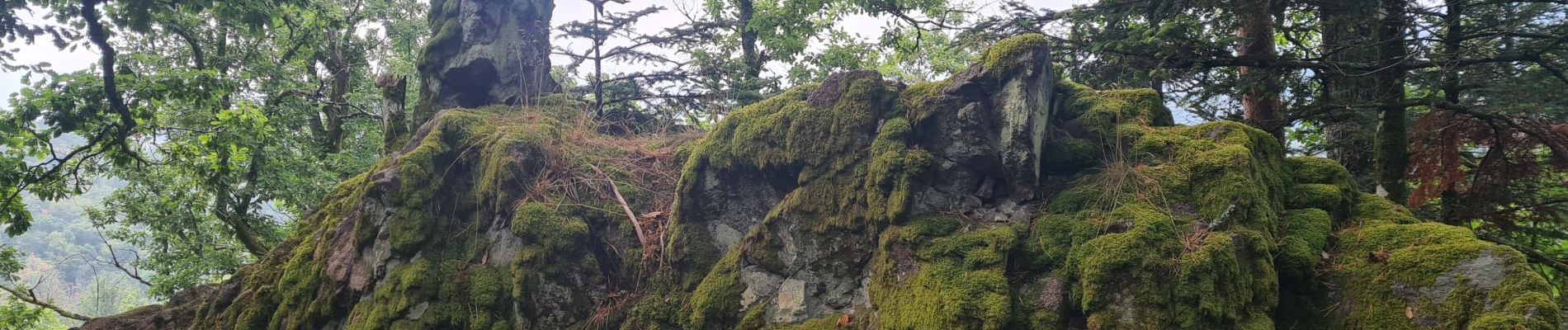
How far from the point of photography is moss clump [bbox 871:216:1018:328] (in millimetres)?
4168

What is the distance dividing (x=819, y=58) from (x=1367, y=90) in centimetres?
773

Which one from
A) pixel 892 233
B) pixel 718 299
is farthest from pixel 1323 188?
pixel 718 299

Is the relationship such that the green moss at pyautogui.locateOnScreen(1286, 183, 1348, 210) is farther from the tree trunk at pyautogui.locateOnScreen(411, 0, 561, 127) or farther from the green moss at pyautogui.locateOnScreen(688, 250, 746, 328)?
the tree trunk at pyautogui.locateOnScreen(411, 0, 561, 127)

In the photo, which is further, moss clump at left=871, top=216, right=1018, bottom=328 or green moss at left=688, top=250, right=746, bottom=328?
green moss at left=688, top=250, right=746, bottom=328

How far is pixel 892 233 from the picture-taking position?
4914mm

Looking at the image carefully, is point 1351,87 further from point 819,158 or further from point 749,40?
point 749,40

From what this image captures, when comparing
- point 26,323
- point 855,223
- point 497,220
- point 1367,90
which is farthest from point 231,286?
point 1367,90

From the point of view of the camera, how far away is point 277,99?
11.9m

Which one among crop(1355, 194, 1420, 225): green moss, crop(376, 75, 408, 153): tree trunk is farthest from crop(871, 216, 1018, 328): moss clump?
crop(376, 75, 408, 153): tree trunk

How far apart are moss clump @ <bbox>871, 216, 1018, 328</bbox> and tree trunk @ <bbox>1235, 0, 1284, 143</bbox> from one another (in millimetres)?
3684

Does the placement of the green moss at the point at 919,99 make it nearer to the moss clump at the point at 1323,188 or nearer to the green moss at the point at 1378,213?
the moss clump at the point at 1323,188

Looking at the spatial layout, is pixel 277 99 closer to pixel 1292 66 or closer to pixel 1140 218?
pixel 1140 218

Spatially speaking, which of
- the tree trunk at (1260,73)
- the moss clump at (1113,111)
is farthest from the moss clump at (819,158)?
the tree trunk at (1260,73)

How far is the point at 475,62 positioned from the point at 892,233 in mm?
5964
